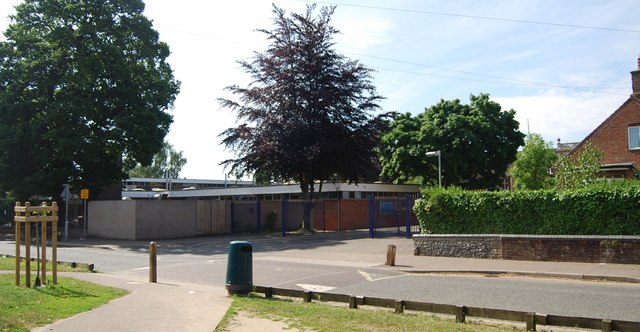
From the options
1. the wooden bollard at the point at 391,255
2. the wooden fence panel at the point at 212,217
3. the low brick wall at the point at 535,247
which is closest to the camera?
the low brick wall at the point at 535,247

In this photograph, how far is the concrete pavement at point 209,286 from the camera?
824 cm

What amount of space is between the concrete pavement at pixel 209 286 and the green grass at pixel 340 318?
0.59 m

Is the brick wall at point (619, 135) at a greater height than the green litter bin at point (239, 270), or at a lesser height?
greater

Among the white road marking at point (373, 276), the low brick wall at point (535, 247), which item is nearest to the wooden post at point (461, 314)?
the white road marking at point (373, 276)

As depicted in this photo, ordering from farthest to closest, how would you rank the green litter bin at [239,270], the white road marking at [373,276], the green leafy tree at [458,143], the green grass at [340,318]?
the green leafy tree at [458,143] → the white road marking at [373,276] → the green litter bin at [239,270] → the green grass at [340,318]

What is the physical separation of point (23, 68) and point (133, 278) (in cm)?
2453

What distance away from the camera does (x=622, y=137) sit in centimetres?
3381

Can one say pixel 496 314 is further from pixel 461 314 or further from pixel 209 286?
pixel 209 286

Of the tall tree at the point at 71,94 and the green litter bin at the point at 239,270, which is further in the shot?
the tall tree at the point at 71,94

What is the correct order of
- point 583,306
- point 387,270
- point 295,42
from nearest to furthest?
point 583,306 → point 387,270 → point 295,42

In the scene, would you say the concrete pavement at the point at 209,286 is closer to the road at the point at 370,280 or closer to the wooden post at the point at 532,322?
the road at the point at 370,280

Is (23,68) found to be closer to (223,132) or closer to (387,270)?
(223,132)

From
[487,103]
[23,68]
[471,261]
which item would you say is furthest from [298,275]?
[487,103]

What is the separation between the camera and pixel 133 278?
14.9 m
